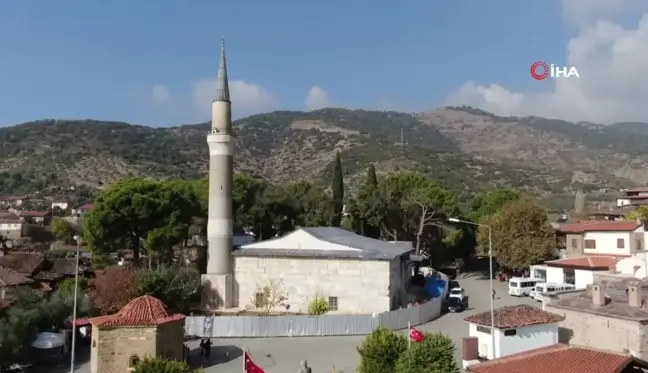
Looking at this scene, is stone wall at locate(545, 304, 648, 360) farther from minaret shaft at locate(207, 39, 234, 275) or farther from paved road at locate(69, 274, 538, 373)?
minaret shaft at locate(207, 39, 234, 275)

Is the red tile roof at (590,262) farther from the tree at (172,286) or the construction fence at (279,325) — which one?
the tree at (172,286)

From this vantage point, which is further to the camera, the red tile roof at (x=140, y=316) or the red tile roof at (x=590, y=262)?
the red tile roof at (x=590, y=262)

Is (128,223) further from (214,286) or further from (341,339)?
(341,339)

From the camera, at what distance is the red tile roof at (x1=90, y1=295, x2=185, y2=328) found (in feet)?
80.9

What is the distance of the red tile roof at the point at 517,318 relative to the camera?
23.3m

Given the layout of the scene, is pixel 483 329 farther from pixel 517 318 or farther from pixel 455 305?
pixel 455 305

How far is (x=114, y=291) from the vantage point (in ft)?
107

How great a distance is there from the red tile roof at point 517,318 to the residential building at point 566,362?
20.0 feet

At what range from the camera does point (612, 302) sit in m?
25.1

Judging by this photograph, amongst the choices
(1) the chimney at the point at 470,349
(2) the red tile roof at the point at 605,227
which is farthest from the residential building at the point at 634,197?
(1) the chimney at the point at 470,349

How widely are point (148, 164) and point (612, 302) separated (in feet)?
429

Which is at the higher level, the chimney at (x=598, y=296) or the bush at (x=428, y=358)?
the chimney at (x=598, y=296)

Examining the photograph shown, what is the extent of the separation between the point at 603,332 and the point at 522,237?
26.0 meters

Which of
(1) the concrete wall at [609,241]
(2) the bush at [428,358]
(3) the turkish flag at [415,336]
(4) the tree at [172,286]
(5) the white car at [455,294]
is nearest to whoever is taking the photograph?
(2) the bush at [428,358]
